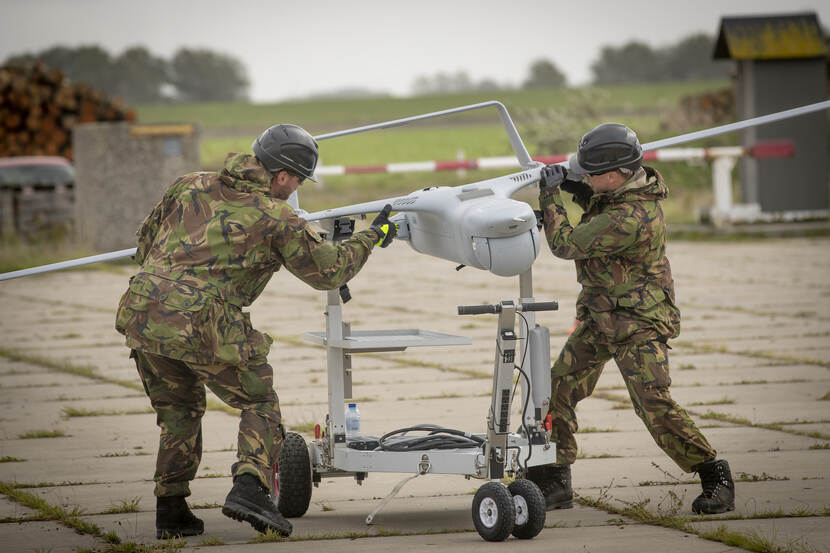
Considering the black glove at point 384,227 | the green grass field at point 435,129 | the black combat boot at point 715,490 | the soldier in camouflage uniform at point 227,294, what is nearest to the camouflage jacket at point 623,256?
the black combat boot at point 715,490

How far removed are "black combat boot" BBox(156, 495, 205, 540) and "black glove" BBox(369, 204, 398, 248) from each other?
4.75ft

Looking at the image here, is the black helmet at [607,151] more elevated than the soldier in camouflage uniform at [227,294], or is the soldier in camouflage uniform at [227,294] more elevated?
the black helmet at [607,151]

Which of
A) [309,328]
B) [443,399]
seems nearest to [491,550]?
[443,399]

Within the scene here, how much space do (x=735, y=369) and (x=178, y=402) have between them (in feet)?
18.4

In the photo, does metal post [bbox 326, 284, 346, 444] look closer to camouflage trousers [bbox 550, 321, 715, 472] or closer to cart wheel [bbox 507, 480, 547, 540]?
cart wheel [bbox 507, 480, 547, 540]

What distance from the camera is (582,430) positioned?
27.2 feet

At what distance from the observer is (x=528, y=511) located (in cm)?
567

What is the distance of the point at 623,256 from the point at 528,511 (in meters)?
1.33

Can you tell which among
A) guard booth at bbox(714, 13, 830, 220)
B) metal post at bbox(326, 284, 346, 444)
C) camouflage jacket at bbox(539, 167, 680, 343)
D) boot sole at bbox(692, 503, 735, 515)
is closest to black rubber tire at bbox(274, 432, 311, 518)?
metal post at bbox(326, 284, 346, 444)

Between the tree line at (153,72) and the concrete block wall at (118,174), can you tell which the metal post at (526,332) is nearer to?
the concrete block wall at (118,174)

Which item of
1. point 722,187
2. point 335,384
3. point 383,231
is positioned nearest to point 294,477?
point 335,384

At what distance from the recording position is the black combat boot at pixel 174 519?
593 centimetres

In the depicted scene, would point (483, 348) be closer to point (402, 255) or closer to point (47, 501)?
point (47, 501)

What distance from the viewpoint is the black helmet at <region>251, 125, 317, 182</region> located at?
19.1ft
